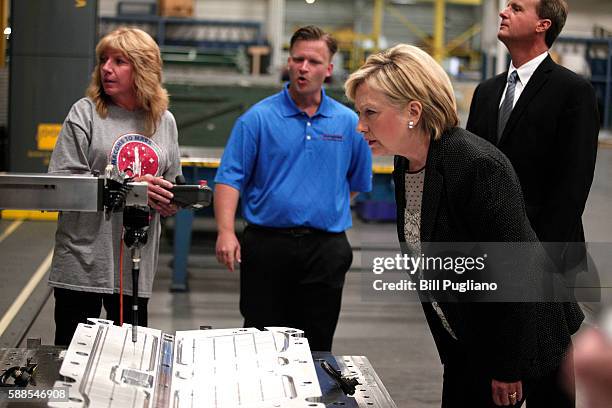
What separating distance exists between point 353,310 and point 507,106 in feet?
10.7

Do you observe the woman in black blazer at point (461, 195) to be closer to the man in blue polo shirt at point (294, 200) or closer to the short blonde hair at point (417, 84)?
the short blonde hair at point (417, 84)

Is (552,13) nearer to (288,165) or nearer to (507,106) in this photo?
(507,106)

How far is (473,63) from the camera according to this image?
813 inches

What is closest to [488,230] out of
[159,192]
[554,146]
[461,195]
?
[461,195]

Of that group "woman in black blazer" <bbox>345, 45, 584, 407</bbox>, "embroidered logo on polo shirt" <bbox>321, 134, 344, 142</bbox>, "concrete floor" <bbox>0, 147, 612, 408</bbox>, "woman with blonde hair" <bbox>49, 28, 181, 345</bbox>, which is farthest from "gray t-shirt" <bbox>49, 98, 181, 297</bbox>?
"woman in black blazer" <bbox>345, 45, 584, 407</bbox>

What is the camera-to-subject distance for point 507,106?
2938 mm

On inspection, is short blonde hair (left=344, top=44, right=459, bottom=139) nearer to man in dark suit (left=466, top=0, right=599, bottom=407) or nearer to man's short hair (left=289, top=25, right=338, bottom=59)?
man in dark suit (left=466, top=0, right=599, bottom=407)

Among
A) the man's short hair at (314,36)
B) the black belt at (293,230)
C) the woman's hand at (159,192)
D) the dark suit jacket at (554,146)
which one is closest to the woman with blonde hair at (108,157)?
the woman's hand at (159,192)

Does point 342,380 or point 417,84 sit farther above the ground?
point 417,84

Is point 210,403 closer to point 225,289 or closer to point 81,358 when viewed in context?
point 81,358

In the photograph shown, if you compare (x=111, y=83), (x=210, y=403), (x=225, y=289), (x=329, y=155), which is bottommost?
(x=225, y=289)

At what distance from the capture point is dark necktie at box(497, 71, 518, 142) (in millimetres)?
2922

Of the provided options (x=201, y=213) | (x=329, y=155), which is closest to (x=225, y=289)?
(x=201, y=213)

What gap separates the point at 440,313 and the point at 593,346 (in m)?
1.37
